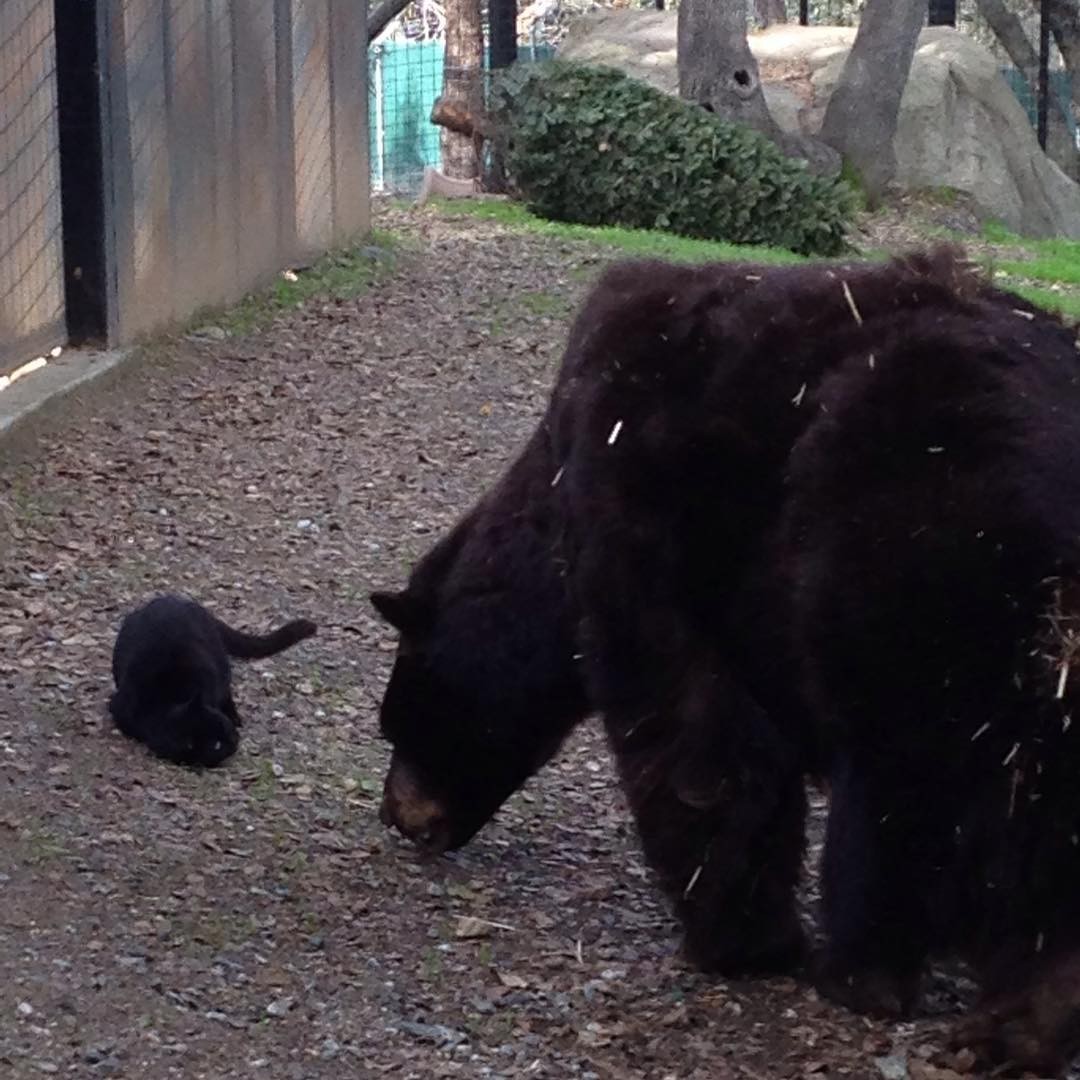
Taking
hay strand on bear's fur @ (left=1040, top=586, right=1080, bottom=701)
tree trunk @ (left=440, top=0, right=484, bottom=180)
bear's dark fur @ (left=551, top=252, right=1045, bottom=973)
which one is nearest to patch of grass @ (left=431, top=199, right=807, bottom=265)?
tree trunk @ (left=440, top=0, right=484, bottom=180)

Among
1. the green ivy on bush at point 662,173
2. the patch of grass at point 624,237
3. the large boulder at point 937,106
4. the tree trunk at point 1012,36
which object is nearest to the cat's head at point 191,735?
the patch of grass at point 624,237

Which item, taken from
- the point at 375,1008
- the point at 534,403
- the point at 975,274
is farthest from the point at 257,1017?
the point at 534,403

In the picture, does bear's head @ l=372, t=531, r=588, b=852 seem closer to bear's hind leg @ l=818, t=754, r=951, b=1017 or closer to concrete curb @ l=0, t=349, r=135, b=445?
bear's hind leg @ l=818, t=754, r=951, b=1017

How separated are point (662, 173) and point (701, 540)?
1107cm

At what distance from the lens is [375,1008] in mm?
4711

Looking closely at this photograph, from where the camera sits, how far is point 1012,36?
24.6m

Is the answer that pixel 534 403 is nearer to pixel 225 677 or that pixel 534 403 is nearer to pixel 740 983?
pixel 225 677

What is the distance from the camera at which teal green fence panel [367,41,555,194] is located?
84.4 ft

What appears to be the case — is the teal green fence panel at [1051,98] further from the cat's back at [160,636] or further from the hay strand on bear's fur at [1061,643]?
the hay strand on bear's fur at [1061,643]

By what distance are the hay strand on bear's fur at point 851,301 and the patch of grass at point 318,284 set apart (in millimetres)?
6207

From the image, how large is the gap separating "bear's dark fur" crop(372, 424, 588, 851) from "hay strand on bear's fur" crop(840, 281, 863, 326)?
904 millimetres

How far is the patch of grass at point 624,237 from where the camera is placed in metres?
13.5

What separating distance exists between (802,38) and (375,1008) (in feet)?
58.4

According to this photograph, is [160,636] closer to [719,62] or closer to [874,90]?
[719,62]
